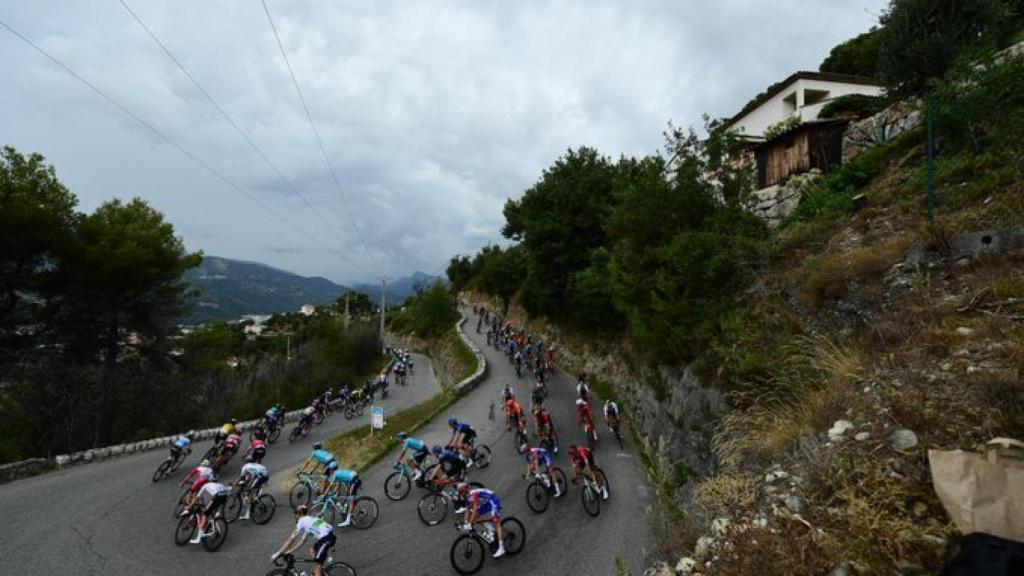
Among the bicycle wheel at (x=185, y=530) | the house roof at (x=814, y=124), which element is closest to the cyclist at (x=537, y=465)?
the bicycle wheel at (x=185, y=530)

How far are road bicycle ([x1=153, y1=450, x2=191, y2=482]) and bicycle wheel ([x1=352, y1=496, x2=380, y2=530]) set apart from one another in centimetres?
731

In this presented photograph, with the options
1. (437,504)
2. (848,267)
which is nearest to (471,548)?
(437,504)

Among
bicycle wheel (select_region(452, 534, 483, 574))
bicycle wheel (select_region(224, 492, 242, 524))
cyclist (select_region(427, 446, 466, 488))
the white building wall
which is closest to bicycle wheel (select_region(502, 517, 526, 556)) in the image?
bicycle wheel (select_region(452, 534, 483, 574))

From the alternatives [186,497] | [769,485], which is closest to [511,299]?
[186,497]

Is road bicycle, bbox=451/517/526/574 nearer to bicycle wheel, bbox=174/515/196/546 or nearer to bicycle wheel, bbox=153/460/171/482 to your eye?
bicycle wheel, bbox=174/515/196/546

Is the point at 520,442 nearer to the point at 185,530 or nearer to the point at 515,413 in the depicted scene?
the point at 515,413

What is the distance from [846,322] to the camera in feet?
26.4

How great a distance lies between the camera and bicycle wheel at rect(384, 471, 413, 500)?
12.3 meters

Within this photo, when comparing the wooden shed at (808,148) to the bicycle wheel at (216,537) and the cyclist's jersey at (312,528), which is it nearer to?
the cyclist's jersey at (312,528)

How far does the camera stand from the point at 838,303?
8492 mm

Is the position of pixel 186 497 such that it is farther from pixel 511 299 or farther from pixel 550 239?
pixel 511 299

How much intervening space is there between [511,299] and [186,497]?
41.5 meters

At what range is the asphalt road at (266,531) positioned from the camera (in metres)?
9.02

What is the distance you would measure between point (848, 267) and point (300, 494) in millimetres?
14698
